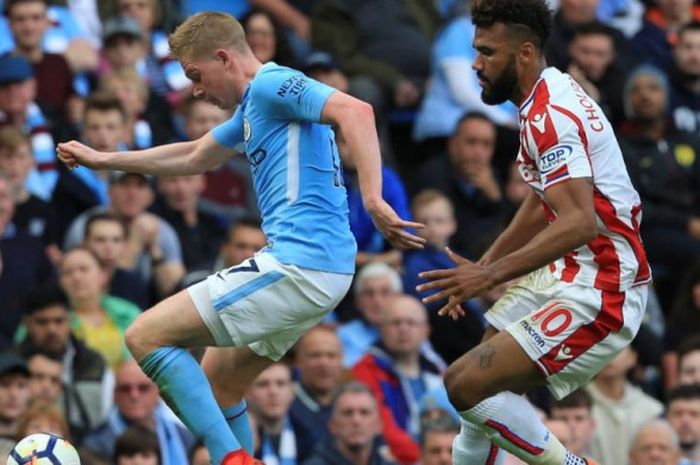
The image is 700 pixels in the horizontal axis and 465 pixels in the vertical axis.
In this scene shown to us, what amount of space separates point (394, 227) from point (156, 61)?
8428 millimetres

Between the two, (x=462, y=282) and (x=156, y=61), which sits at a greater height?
(x=462, y=282)

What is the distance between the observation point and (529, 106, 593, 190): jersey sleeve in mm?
9242

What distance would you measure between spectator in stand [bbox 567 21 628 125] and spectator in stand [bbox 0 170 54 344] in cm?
534

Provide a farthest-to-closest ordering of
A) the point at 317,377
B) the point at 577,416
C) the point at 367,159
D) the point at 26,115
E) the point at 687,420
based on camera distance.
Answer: the point at 26,115, the point at 687,420, the point at 577,416, the point at 317,377, the point at 367,159

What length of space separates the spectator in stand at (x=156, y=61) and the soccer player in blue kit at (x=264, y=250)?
723 centimetres

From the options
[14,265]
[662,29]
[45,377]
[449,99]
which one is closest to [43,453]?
[45,377]

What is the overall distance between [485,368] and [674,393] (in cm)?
533

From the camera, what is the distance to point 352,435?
44.0 ft

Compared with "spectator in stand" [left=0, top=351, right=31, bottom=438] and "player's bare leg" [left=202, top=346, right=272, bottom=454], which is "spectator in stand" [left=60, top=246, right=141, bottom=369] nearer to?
"spectator in stand" [left=0, top=351, right=31, bottom=438]

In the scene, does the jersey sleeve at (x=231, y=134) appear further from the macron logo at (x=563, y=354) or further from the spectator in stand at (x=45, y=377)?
the spectator in stand at (x=45, y=377)

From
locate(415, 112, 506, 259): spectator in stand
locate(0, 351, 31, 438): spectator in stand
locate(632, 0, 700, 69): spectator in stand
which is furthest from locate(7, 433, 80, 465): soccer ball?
locate(632, 0, 700, 69): spectator in stand

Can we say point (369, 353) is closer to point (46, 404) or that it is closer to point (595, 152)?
point (46, 404)

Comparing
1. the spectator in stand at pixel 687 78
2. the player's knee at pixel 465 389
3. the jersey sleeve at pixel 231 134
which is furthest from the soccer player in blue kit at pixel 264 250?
the spectator in stand at pixel 687 78

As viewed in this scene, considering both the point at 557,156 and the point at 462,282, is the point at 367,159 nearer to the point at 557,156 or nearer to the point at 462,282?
the point at 462,282
